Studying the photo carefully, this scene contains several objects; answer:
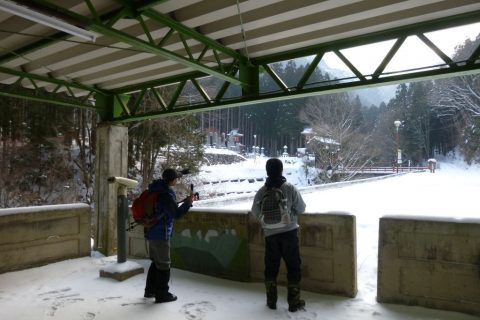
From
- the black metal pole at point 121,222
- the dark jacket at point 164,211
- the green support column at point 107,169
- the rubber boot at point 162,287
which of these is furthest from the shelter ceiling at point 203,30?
the rubber boot at point 162,287

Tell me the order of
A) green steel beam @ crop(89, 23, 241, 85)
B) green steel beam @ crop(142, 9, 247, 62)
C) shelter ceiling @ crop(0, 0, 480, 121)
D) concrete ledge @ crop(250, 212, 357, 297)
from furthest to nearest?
concrete ledge @ crop(250, 212, 357, 297)
green steel beam @ crop(142, 9, 247, 62)
shelter ceiling @ crop(0, 0, 480, 121)
green steel beam @ crop(89, 23, 241, 85)

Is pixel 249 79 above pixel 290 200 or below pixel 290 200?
above

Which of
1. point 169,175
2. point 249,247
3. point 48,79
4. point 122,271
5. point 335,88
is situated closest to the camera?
point 169,175

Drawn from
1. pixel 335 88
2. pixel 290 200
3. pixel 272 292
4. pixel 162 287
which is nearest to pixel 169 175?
pixel 162 287

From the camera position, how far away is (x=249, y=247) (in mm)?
5422

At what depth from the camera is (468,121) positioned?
1474 inches

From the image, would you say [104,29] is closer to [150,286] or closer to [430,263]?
[150,286]

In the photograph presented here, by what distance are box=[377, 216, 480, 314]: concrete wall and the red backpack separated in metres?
2.94

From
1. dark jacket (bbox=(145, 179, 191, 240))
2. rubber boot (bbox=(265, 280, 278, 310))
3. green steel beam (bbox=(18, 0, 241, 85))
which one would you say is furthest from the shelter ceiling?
rubber boot (bbox=(265, 280, 278, 310))

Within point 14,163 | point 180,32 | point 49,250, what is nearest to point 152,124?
point 14,163

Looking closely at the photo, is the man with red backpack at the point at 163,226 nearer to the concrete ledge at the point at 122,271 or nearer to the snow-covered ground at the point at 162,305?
the snow-covered ground at the point at 162,305

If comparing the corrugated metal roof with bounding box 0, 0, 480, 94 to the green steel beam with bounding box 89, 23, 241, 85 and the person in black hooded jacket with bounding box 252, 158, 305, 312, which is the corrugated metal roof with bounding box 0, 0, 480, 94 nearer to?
the green steel beam with bounding box 89, 23, 241, 85

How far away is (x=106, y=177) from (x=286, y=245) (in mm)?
5053

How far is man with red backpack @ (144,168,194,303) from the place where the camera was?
14.5 feet
